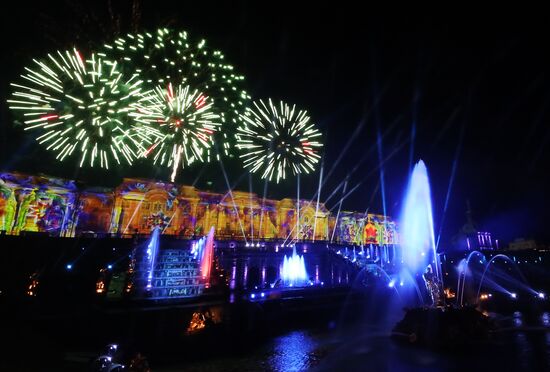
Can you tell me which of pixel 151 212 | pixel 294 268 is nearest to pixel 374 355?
pixel 294 268

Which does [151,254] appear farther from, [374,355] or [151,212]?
[374,355]

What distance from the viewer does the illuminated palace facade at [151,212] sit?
36.3 m

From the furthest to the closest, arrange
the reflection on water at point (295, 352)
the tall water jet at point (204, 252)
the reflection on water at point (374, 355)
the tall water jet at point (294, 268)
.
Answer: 1. the tall water jet at point (294, 268)
2. the tall water jet at point (204, 252)
3. the reflection on water at point (295, 352)
4. the reflection on water at point (374, 355)

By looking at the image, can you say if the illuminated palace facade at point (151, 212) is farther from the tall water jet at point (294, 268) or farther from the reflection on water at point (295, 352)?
the reflection on water at point (295, 352)

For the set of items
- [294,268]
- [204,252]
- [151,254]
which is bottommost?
[294,268]

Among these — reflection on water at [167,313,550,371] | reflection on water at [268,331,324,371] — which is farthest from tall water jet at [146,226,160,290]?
reflection on water at [167,313,550,371]

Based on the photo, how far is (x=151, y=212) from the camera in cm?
4369

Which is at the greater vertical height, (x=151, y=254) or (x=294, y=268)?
(x=151, y=254)

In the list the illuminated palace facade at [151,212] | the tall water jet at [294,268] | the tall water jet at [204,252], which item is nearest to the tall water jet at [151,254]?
the tall water jet at [204,252]

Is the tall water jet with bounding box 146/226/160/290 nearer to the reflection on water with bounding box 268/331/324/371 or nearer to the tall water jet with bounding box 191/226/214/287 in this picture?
the tall water jet with bounding box 191/226/214/287

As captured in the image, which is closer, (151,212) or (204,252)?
(204,252)

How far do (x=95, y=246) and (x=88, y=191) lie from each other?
17.2 metres

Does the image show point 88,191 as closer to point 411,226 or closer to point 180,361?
point 180,361

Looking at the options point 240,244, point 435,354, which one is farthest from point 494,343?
point 240,244
